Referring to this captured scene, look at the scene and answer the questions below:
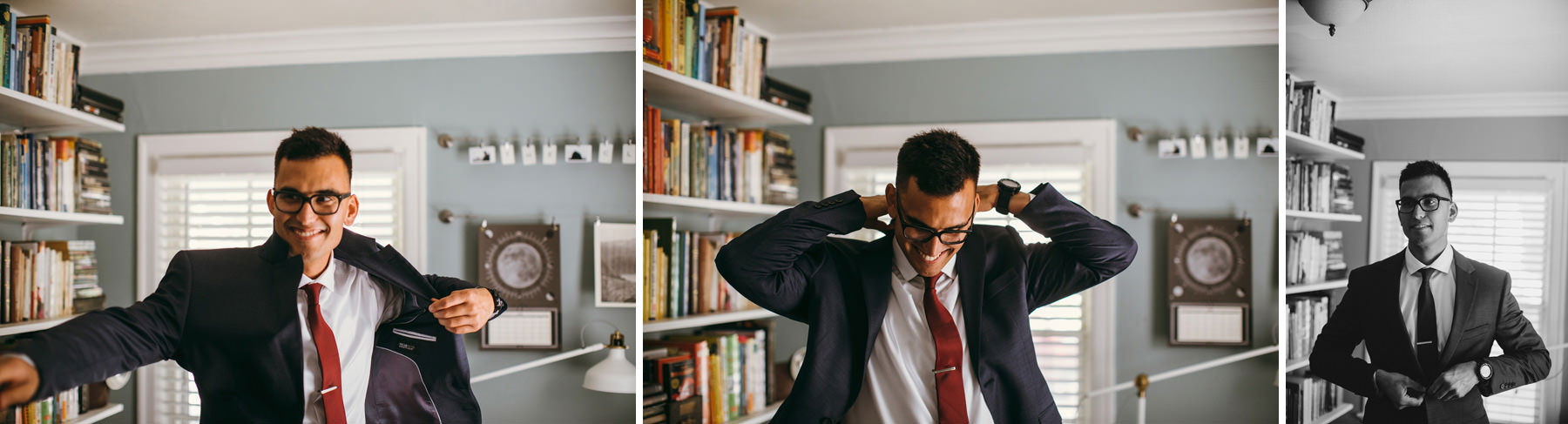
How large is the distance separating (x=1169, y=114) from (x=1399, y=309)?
28.8 inches

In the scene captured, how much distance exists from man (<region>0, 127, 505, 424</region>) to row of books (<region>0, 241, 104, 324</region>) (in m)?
0.05

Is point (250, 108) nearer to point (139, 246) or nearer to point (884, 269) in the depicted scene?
point (139, 246)

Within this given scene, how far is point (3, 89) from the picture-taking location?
1.52m

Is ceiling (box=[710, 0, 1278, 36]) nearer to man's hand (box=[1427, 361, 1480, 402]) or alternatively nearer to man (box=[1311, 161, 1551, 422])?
man (box=[1311, 161, 1551, 422])

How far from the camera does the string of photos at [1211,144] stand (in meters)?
2.07

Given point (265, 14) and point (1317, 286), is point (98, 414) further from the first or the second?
point (1317, 286)

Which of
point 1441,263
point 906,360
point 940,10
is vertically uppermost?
point 940,10

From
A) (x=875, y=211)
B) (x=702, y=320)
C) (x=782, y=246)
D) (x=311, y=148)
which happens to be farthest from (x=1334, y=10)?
(x=311, y=148)

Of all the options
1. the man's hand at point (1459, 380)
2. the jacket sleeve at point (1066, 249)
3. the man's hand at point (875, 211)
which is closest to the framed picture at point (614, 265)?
the man's hand at point (875, 211)

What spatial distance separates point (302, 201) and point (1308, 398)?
7.81 feet

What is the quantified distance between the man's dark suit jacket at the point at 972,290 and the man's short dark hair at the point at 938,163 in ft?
0.47

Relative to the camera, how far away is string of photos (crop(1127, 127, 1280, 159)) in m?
2.07

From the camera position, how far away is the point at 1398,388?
6.71 ft

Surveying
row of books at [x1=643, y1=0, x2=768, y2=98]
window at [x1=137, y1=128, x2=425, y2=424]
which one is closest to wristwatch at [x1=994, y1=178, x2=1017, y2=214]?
row of books at [x1=643, y1=0, x2=768, y2=98]
